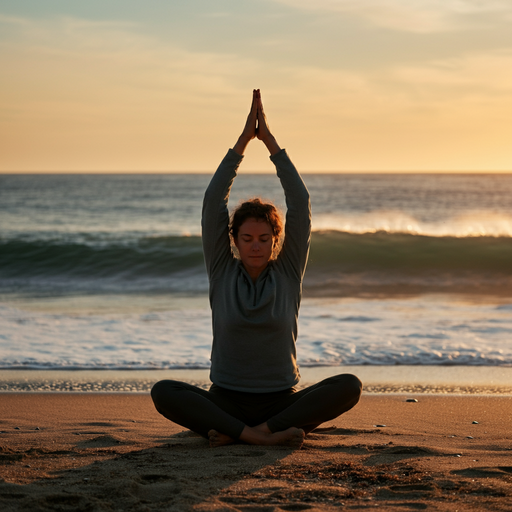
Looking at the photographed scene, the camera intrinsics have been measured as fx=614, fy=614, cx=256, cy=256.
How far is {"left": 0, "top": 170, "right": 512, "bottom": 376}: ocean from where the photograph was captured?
633cm

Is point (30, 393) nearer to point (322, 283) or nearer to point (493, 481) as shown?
point (493, 481)

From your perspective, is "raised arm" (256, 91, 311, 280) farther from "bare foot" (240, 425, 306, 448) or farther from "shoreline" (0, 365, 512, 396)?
"shoreline" (0, 365, 512, 396)

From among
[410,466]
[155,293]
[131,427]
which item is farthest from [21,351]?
[155,293]

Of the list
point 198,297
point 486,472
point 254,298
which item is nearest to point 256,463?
point 254,298

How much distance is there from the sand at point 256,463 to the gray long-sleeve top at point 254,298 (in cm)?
41

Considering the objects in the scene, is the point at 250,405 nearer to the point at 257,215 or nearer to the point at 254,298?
the point at 254,298

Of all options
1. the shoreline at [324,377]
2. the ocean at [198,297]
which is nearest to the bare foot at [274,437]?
the shoreline at [324,377]

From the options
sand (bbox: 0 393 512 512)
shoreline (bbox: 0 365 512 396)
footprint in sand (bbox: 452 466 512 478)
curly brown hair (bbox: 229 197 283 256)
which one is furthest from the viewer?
shoreline (bbox: 0 365 512 396)

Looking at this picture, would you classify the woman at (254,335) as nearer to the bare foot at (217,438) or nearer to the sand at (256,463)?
the bare foot at (217,438)

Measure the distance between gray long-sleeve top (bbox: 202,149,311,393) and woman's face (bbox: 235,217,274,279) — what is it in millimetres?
76

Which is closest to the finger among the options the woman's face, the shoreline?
the woman's face

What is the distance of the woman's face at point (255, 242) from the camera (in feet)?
11.3

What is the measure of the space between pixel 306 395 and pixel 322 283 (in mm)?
9966

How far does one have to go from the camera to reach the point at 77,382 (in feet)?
17.5
